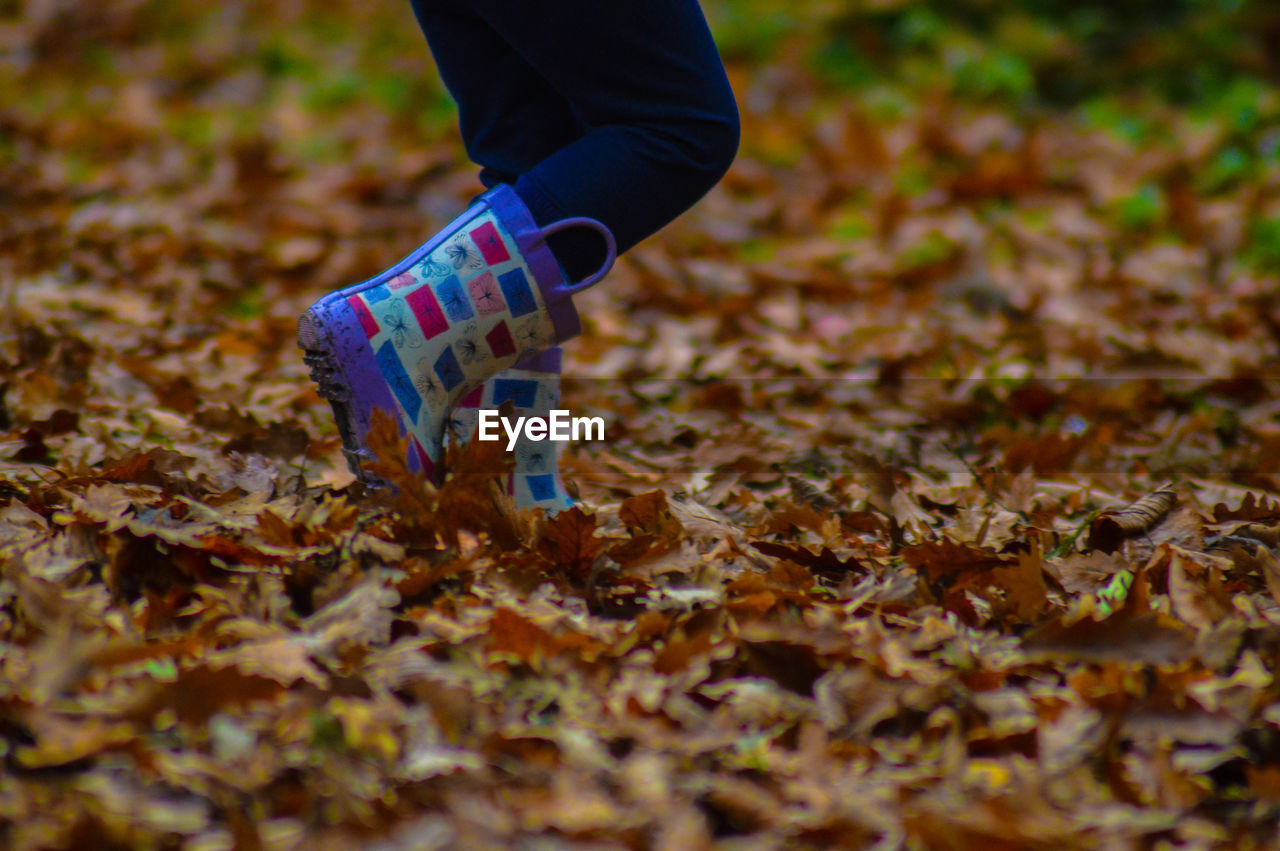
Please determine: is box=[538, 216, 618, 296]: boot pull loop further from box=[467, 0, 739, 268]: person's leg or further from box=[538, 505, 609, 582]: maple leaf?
box=[538, 505, 609, 582]: maple leaf

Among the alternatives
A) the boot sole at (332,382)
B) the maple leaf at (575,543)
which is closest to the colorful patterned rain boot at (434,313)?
the boot sole at (332,382)

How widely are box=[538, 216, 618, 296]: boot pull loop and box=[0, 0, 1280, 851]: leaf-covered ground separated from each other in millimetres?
262

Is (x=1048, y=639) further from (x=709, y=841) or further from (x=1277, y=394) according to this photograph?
(x=1277, y=394)

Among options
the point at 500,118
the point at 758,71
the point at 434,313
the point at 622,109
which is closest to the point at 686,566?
the point at 434,313

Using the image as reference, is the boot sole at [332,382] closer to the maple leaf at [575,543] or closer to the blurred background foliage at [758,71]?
the maple leaf at [575,543]

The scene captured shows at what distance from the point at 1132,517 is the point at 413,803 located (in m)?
1.04

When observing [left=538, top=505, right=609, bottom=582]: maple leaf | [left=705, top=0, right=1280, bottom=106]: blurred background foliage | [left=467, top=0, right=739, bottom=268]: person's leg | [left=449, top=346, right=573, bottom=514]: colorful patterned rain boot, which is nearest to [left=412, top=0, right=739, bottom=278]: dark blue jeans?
[left=467, top=0, right=739, bottom=268]: person's leg

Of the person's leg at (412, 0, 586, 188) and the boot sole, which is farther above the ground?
the person's leg at (412, 0, 586, 188)

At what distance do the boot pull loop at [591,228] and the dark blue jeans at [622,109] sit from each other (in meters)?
0.01

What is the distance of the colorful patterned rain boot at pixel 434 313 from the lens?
51.6 inches

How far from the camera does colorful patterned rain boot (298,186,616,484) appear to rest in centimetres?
131

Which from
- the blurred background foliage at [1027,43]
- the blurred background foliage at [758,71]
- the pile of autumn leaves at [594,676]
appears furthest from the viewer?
the blurred background foliage at [1027,43]

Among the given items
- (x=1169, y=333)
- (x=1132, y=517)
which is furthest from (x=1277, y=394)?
(x=1132, y=517)

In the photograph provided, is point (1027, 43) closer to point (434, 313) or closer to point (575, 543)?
point (434, 313)
